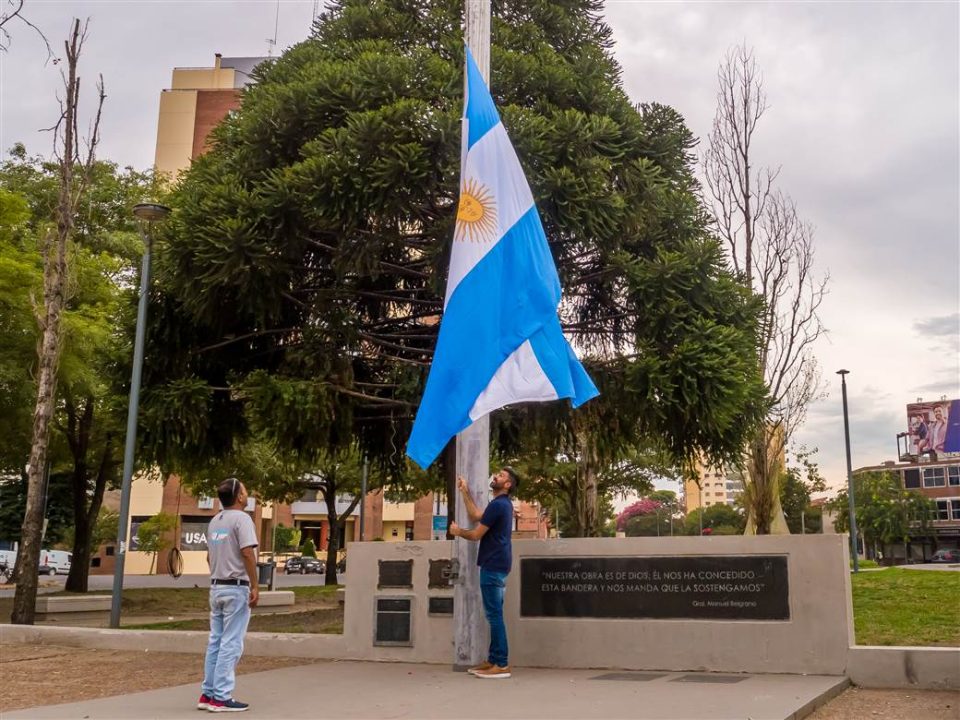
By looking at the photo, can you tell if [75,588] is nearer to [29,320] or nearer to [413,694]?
[29,320]

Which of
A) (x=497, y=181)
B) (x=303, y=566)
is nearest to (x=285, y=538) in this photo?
(x=303, y=566)

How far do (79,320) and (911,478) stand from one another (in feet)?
320

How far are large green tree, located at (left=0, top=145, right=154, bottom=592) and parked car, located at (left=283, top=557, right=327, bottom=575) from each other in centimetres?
2801

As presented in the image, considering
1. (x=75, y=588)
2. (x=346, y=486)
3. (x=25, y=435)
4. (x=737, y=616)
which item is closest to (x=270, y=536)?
(x=346, y=486)

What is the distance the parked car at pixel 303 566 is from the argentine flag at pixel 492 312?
164 feet

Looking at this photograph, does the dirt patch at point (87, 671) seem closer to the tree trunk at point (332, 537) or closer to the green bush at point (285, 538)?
the tree trunk at point (332, 537)

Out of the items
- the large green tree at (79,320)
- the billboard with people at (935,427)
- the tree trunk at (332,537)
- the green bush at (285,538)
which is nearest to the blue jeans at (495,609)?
the large green tree at (79,320)

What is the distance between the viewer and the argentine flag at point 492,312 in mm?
8445

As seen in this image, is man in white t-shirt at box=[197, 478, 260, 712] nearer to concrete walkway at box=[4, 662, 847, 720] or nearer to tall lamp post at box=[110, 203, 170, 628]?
concrete walkway at box=[4, 662, 847, 720]

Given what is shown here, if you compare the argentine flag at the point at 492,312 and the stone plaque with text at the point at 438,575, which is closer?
the argentine flag at the point at 492,312

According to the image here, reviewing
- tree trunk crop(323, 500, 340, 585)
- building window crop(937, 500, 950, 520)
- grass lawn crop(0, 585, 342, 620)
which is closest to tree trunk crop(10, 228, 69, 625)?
grass lawn crop(0, 585, 342, 620)

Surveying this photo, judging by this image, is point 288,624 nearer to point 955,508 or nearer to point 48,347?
point 48,347

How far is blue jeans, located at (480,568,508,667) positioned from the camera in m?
8.20

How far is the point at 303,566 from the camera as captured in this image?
5641cm
